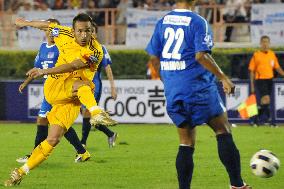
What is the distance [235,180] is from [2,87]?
15675 millimetres

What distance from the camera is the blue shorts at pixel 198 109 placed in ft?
29.1

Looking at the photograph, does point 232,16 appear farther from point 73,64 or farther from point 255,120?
point 73,64

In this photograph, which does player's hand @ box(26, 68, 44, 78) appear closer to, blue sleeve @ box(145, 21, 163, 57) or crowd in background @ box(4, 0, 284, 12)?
blue sleeve @ box(145, 21, 163, 57)

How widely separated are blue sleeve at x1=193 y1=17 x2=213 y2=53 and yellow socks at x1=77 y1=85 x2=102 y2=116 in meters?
2.49

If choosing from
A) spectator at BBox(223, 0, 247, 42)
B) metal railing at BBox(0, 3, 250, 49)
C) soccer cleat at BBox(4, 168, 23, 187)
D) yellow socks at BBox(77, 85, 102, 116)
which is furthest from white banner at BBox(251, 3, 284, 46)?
soccer cleat at BBox(4, 168, 23, 187)

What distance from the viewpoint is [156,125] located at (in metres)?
22.5

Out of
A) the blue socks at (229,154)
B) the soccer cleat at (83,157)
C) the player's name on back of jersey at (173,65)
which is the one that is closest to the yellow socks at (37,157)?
the player's name on back of jersey at (173,65)

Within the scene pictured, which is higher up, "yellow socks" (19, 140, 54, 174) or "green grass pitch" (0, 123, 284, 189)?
"yellow socks" (19, 140, 54, 174)

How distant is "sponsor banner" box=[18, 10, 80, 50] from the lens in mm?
27406

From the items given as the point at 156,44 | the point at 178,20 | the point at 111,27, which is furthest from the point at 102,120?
the point at 111,27

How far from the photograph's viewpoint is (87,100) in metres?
10.9

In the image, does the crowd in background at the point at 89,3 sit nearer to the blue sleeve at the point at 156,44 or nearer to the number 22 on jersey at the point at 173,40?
the blue sleeve at the point at 156,44

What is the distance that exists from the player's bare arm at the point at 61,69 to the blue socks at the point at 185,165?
214 centimetres

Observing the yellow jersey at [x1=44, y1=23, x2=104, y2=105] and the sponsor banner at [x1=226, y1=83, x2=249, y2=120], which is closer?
the yellow jersey at [x1=44, y1=23, x2=104, y2=105]
